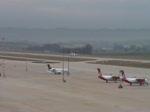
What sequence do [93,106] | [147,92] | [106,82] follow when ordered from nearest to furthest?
1. [93,106]
2. [147,92]
3. [106,82]

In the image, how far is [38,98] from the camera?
43.8 meters

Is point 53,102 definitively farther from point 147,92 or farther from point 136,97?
point 147,92

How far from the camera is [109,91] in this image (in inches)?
2013

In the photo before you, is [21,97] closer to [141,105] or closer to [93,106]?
[93,106]

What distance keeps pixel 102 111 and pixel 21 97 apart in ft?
39.4

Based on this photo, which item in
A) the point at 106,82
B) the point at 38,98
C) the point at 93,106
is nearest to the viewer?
the point at 93,106

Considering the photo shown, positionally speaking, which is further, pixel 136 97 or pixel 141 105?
pixel 136 97

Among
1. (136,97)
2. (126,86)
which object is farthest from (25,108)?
(126,86)

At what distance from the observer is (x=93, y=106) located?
38.5 meters

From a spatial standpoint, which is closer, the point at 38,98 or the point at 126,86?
the point at 38,98

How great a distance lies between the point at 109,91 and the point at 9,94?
39.4ft

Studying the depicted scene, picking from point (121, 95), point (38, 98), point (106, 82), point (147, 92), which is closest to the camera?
point (38, 98)

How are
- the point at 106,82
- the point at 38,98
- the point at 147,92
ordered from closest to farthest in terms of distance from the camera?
the point at 38,98 < the point at 147,92 < the point at 106,82

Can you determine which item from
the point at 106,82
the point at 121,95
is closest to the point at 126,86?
the point at 106,82
